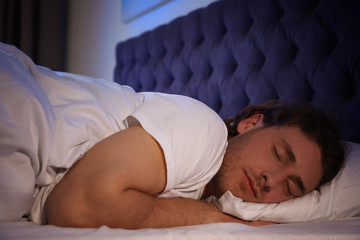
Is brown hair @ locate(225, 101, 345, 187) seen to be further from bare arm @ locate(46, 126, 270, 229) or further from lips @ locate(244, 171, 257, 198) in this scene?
bare arm @ locate(46, 126, 270, 229)

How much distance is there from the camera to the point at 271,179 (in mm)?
1018

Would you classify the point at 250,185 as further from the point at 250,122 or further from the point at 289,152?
the point at 250,122

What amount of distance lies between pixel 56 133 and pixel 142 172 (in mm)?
277

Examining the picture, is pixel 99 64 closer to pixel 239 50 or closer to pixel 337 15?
pixel 239 50

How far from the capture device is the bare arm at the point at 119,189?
2.39 feet

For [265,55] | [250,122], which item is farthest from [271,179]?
[265,55]

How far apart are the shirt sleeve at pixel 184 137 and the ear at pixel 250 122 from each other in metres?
0.29

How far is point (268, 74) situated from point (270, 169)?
2.21 ft

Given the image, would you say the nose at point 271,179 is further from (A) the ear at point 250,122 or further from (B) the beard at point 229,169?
(A) the ear at point 250,122

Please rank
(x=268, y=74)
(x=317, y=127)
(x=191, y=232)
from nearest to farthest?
(x=191, y=232) < (x=317, y=127) < (x=268, y=74)

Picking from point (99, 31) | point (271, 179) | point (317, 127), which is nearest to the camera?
point (271, 179)

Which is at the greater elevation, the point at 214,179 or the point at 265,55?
the point at 265,55

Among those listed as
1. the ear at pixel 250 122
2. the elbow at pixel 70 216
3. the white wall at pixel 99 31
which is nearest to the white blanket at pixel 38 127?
the elbow at pixel 70 216

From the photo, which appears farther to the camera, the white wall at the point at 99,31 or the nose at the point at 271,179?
the white wall at the point at 99,31
